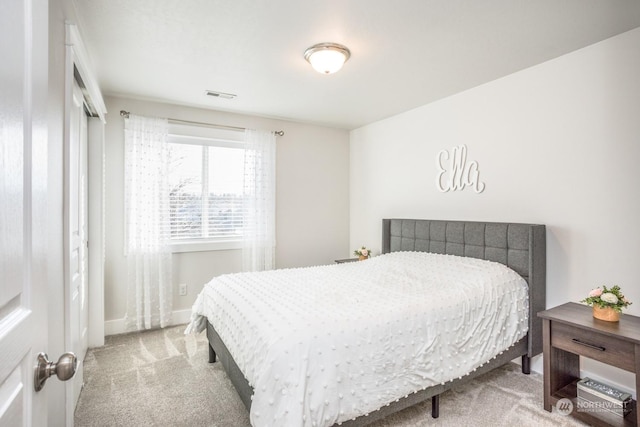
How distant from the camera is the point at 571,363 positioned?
89.6 inches

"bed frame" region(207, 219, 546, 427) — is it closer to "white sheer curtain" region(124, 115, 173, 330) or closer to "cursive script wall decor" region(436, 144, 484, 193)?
"cursive script wall decor" region(436, 144, 484, 193)

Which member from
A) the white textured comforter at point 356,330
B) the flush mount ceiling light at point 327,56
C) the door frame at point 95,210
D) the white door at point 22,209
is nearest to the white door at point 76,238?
the door frame at point 95,210

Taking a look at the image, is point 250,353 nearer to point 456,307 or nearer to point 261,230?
point 456,307

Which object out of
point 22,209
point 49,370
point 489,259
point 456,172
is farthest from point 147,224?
point 489,259

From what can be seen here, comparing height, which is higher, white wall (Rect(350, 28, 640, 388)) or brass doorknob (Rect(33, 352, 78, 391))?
white wall (Rect(350, 28, 640, 388))

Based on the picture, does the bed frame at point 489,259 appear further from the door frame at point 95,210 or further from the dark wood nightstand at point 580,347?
the door frame at point 95,210

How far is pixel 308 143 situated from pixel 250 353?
3295 millimetres

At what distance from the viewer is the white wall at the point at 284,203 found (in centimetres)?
343

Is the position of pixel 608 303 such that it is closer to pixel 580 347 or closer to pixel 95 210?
pixel 580 347

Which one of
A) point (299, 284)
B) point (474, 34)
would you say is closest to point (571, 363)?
point (299, 284)

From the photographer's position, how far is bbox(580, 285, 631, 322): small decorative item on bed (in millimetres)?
1937

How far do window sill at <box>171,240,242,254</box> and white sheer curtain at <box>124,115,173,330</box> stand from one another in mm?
139

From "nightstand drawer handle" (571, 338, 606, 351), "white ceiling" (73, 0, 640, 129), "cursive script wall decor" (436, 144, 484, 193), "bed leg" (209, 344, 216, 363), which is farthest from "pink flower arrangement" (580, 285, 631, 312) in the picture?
"bed leg" (209, 344, 216, 363)

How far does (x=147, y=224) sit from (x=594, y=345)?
3.89 meters
